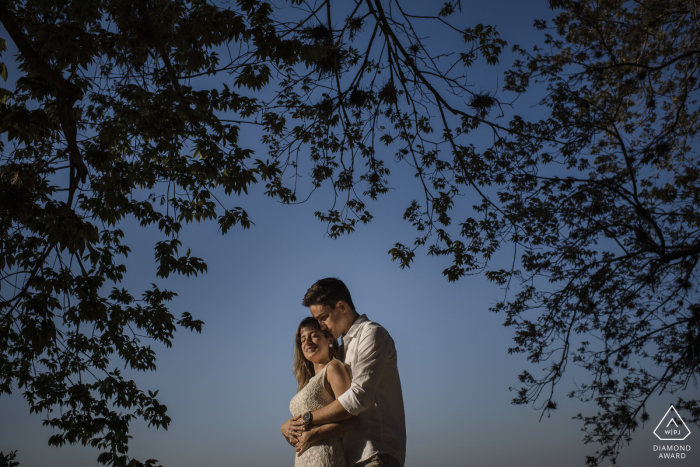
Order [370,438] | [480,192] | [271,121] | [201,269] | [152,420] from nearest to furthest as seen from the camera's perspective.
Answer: [370,438] → [201,269] → [152,420] → [480,192] → [271,121]

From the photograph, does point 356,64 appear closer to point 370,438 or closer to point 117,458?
point 370,438

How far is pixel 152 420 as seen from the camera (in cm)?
502

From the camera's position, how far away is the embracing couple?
1.95 metres

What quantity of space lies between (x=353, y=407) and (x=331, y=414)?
13 cm

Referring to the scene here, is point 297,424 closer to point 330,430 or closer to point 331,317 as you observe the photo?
point 330,430

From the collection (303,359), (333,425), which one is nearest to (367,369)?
(333,425)

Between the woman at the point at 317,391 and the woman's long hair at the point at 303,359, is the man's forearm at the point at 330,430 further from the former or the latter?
the woman's long hair at the point at 303,359

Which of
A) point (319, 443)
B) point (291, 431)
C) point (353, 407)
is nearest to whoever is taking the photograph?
point (353, 407)

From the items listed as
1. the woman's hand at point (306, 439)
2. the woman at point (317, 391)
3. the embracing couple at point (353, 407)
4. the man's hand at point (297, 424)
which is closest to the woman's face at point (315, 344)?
the woman at point (317, 391)

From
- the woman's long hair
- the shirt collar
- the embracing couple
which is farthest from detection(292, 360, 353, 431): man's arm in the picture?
the woman's long hair

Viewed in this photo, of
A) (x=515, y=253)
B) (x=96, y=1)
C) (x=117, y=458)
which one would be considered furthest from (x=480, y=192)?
(x=117, y=458)

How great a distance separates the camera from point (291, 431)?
2.16 m

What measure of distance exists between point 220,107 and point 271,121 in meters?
1.37

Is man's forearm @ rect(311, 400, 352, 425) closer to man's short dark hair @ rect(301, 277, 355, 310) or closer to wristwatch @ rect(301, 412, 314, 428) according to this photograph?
wristwatch @ rect(301, 412, 314, 428)
